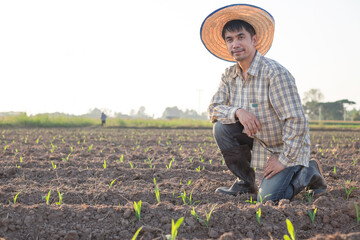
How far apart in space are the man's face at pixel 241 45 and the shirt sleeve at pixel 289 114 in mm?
353

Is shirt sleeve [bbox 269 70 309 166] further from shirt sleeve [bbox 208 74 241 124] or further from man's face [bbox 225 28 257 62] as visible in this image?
shirt sleeve [bbox 208 74 241 124]

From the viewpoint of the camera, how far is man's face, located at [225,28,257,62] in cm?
279

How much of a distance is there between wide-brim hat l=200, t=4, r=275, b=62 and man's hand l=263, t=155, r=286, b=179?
1.13m

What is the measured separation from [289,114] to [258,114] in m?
0.31

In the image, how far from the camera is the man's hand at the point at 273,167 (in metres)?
2.64

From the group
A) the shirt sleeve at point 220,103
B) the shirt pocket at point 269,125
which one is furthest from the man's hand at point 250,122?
the shirt sleeve at point 220,103

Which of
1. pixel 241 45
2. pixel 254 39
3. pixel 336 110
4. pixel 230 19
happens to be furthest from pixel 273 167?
pixel 336 110

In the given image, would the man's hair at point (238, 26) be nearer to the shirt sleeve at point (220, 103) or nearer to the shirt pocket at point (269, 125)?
the shirt sleeve at point (220, 103)

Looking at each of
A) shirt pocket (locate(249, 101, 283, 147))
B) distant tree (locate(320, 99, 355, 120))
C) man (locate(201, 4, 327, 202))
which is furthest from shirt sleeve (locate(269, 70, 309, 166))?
distant tree (locate(320, 99, 355, 120))

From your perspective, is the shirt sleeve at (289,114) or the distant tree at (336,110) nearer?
the shirt sleeve at (289,114)

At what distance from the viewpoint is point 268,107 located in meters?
2.75

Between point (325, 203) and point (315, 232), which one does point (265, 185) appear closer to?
point (325, 203)

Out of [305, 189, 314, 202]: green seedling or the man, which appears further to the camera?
[305, 189, 314, 202]: green seedling

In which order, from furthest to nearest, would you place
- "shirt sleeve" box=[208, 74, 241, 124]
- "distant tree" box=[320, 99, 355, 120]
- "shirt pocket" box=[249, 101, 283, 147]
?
"distant tree" box=[320, 99, 355, 120] < "shirt sleeve" box=[208, 74, 241, 124] < "shirt pocket" box=[249, 101, 283, 147]
